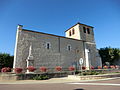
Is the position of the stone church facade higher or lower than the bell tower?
lower

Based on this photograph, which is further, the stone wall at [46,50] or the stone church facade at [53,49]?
the stone wall at [46,50]

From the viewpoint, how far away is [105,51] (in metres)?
29.7

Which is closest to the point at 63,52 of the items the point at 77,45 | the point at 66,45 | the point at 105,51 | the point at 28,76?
the point at 66,45

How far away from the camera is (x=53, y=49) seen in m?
19.5

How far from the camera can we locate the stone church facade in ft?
53.0

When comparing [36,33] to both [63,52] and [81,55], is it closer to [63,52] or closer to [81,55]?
[63,52]

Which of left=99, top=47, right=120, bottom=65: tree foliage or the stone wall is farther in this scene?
left=99, top=47, right=120, bottom=65: tree foliage

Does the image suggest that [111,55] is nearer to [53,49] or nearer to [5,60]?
[53,49]

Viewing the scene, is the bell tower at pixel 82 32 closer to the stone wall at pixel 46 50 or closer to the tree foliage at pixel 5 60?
the stone wall at pixel 46 50

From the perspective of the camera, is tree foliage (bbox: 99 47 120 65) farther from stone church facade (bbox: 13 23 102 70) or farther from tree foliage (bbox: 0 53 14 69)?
tree foliage (bbox: 0 53 14 69)

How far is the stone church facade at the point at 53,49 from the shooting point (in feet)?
53.0

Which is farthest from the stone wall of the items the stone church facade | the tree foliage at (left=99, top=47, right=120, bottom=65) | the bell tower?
the tree foliage at (left=99, top=47, right=120, bottom=65)

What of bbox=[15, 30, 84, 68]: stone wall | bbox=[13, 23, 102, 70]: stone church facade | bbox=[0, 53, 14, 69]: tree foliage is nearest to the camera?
bbox=[13, 23, 102, 70]: stone church facade

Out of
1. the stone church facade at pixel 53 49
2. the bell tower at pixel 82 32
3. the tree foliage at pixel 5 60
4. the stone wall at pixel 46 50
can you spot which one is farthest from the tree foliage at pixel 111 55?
the tree foliage at pixel 5 60
